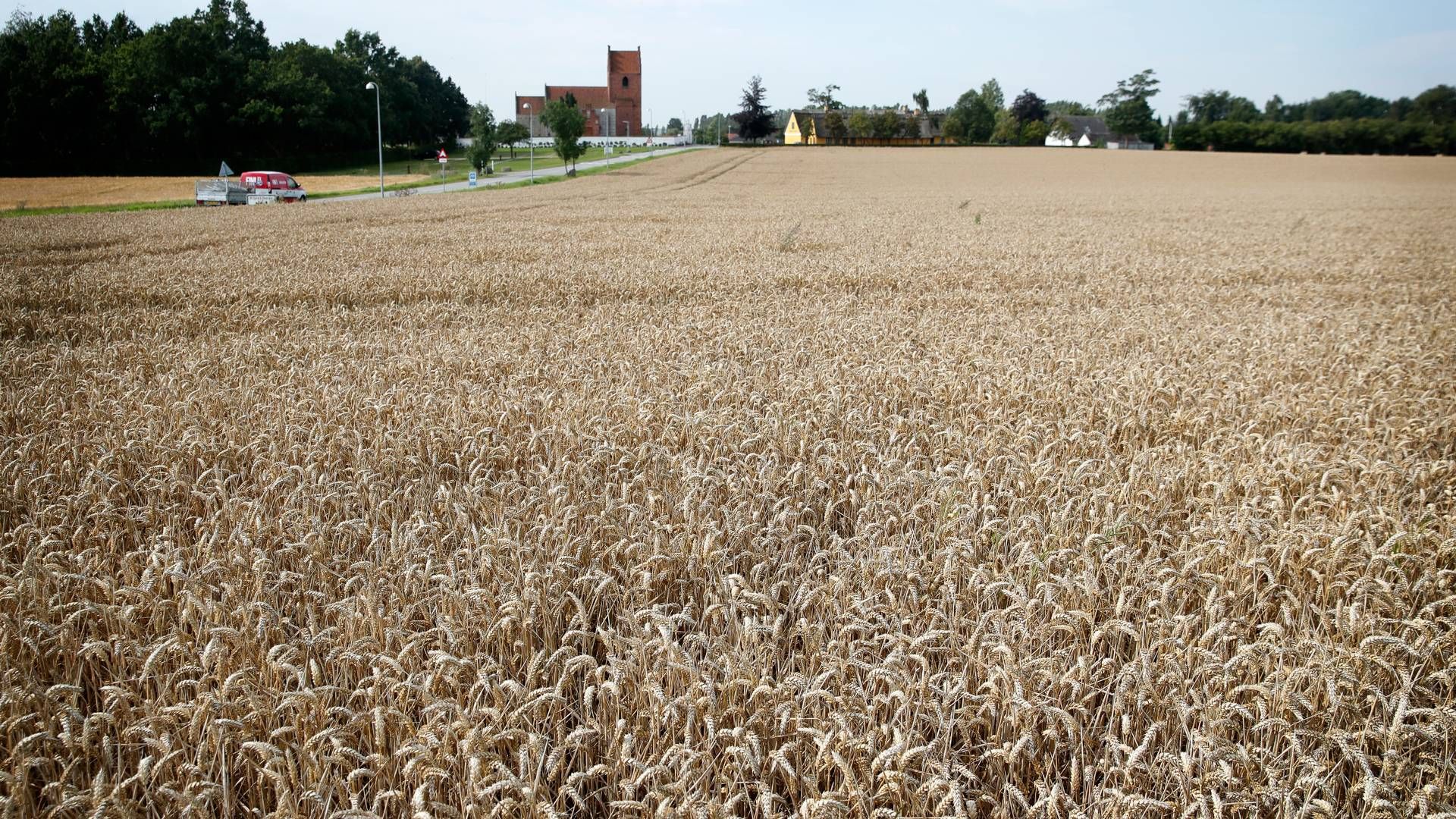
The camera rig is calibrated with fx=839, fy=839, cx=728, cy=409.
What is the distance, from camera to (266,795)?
244 cm

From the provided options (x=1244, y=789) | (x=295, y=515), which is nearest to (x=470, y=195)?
(x=295, y=515)

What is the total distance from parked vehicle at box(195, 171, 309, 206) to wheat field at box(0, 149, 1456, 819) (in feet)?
113

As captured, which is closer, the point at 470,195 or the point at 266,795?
the point at 266,795

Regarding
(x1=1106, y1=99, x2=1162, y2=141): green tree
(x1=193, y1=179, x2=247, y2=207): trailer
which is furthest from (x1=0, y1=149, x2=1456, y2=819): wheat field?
(x1=1106, y1=99, x2=1162, y2=141): green tree

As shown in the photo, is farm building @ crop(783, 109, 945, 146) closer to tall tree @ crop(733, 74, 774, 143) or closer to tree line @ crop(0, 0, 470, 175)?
tall tree @ crop(733, 74, 774, 143)

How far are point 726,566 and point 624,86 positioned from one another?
176m

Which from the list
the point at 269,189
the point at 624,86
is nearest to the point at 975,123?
the point at 624,86

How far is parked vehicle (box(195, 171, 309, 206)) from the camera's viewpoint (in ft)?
127

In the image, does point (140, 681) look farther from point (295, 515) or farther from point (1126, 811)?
point (1126, 811)

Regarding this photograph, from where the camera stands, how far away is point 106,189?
50250mm

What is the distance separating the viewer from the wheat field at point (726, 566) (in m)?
2.37

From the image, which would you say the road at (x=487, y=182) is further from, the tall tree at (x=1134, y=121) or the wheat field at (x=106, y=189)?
the tall tree at (x=1134, y=121)

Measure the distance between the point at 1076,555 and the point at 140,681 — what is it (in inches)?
137

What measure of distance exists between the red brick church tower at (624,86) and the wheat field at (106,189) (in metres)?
107
